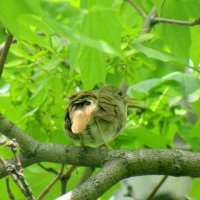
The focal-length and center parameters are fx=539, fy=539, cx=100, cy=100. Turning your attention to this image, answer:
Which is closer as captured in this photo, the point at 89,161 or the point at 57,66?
the point at 89,161

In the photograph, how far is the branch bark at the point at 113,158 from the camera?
6.32ft

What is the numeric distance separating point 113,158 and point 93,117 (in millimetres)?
416

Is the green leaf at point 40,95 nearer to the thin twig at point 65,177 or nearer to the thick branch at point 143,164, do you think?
the thin twig at point 65,177

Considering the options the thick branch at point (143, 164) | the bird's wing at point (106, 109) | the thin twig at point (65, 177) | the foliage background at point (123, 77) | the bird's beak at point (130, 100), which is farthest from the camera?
the bird's beak at point (130, 100)

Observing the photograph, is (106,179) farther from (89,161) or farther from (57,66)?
(57,66)

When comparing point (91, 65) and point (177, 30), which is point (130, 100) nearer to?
point (177, 30)

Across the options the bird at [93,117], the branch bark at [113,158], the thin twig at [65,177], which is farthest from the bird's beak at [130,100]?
the branch bark at [113,158]

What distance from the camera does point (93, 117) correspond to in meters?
2.33

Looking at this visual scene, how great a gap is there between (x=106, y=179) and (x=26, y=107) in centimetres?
91

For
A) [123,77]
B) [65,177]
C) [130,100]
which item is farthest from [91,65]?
[130,100]

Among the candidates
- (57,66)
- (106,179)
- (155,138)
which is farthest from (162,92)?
(106,179)

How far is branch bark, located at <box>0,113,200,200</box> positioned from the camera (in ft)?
6.32

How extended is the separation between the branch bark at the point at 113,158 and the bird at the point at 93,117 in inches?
4.3

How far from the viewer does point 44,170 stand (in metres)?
2.96
